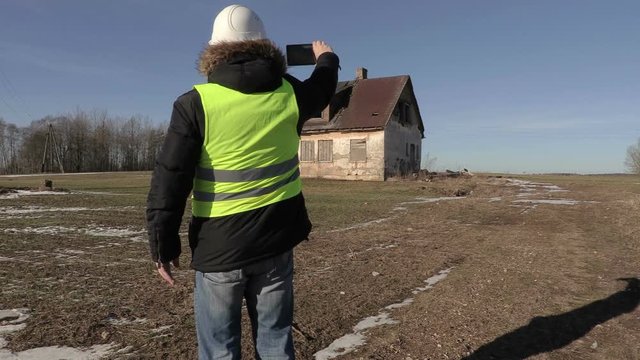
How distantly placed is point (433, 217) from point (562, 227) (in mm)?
3216

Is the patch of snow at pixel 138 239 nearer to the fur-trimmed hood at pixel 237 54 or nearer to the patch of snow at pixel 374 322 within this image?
the patch of snow at pixel 374 322

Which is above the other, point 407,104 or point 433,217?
point 407,104

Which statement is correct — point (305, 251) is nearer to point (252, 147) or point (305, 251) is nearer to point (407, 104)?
point (252, 147)

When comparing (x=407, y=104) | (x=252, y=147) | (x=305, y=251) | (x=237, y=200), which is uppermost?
(x=407, y=104)

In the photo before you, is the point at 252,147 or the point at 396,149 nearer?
the point at 252,147

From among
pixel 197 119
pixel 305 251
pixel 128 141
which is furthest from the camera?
pixel 128 141

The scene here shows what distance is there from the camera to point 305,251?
24.9 feet

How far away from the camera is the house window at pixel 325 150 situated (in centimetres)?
3108

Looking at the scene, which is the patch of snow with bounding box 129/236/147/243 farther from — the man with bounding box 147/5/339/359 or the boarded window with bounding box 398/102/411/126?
the boarded window with bounding box 398/102/411/126

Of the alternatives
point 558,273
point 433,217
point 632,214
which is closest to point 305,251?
point 558,273

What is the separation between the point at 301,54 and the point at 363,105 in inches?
1141

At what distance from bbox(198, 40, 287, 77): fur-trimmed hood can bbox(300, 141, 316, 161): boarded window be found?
29.5 m

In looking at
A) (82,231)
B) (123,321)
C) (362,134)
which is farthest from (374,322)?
(362,134)

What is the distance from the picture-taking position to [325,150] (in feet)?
103
